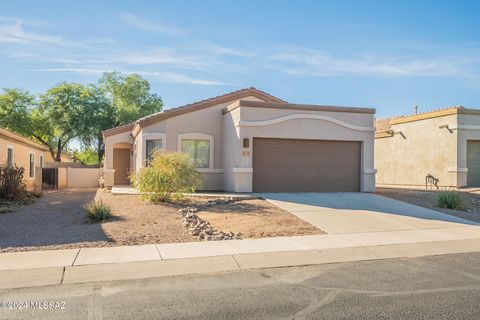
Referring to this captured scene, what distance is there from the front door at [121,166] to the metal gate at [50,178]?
499cm

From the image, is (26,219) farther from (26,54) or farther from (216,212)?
(26,54)

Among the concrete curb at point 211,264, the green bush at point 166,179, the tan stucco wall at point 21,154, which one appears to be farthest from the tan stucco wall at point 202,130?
the concrete curb at point 211,264

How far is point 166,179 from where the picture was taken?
47.5ft

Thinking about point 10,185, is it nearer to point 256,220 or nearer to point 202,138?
point 202,138

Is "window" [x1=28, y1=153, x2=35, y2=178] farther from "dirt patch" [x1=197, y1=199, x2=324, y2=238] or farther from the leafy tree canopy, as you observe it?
"dirt patch" [x1=197, y1=199, x2=324, y2=238]

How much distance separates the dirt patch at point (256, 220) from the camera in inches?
412

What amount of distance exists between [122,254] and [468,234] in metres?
8.67

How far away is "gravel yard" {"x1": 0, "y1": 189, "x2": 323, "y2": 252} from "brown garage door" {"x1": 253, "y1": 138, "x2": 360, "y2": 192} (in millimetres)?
2766

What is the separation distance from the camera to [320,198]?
1600 cm

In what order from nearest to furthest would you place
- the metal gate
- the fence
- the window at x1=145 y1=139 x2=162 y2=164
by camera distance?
the window at x1=145 y1=139 x2=162 y2=164
the metal gate
the fence

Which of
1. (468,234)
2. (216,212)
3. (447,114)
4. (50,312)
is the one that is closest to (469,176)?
(447,114)

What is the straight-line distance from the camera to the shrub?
15.5m

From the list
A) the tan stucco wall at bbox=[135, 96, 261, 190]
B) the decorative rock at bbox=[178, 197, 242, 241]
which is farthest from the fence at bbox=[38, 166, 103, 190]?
the decorative rock at bbox=[178, 197, 242, 241]

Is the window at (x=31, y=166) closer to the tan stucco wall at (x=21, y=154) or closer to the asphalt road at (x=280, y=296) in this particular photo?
the tan stucco wall at (x=21, y=154)
